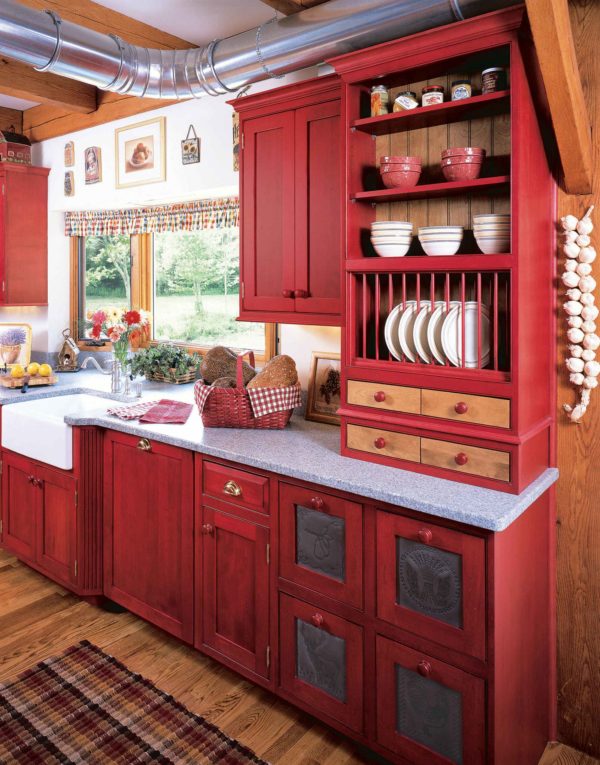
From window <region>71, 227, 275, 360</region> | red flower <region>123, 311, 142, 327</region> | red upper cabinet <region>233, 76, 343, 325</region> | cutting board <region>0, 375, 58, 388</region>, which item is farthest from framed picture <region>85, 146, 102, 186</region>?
red upper cabinet <region>233, 76, 343, 325</region>

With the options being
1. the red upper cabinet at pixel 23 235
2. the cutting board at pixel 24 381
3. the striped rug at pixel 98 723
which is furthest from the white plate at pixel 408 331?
the red upper cabinet at pixel 23 235

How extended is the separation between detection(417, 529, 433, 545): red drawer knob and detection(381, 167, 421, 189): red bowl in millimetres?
1072

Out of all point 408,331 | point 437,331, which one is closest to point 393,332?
point 408,331

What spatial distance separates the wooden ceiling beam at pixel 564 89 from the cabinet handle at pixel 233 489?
4.83ft

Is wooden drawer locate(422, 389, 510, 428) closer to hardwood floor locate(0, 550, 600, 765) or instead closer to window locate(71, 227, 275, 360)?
hardwood floor locate(0, 550, 600, 765)

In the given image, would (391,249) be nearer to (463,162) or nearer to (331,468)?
(463,162)

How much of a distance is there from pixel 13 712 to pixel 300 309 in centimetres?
183

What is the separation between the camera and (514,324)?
1.77 m

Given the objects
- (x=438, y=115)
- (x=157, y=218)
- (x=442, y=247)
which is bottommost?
(x=442, y=247)

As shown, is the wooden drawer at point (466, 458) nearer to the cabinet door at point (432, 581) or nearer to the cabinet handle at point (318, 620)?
the cabinet door at point (432, 581)

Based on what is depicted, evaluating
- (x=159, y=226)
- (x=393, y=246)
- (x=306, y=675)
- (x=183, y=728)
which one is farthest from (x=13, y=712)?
(x=159, y=226)

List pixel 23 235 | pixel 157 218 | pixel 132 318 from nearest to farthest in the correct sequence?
pixel 132 318
pixel 157 218
pixel 23 235

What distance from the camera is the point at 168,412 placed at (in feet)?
9.40

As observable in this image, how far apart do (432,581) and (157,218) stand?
296cm
